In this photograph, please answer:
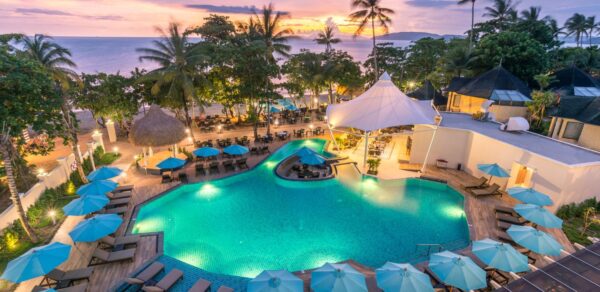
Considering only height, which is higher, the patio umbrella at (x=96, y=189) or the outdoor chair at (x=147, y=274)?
the patio umbrella at (x=96, y=189)

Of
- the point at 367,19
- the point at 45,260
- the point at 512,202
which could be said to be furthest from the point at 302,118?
the point at 45,260

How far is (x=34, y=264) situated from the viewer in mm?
7625

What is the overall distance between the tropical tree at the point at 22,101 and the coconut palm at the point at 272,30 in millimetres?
17362

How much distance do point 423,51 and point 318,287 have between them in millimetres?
37262

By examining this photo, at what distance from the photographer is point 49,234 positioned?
11.2 metres

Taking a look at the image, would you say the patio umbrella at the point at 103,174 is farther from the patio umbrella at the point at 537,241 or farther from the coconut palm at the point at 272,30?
the patio umbrella at the point at 537,241

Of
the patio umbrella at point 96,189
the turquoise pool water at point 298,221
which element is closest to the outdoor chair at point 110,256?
the turquoise pool water at point 298,221

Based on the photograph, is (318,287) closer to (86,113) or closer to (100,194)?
(100,194)

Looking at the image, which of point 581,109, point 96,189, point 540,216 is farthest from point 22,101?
point 581,109

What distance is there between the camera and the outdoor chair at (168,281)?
8.28 m

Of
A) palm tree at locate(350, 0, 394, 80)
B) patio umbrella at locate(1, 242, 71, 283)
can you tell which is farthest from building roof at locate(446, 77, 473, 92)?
patio umbrella at locate(1, 242, 71, 283)

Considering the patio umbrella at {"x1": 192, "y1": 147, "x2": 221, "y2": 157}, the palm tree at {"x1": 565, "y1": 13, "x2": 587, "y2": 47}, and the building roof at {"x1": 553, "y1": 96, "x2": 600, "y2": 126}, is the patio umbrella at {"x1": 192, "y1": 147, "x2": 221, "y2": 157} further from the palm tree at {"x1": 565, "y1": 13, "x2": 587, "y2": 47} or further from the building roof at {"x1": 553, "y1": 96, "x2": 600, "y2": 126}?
the palm tree at {"x1": 565, "y1": 13, "x2": 587, "y2": 47}

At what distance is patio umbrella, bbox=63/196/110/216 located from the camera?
1070cm

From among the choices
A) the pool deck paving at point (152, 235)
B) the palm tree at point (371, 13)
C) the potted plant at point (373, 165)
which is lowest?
the pool deck paving at point (152, 235)
